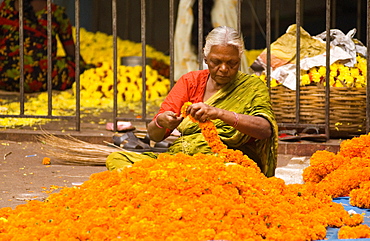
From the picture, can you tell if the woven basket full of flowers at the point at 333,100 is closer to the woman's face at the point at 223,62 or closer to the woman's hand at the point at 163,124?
the woman's face at the point at 223,62

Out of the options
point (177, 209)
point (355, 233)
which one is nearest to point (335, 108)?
point (355, 233)

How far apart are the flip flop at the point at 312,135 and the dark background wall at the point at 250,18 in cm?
499

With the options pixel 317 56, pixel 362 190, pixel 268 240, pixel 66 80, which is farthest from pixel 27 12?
pixel 268 240

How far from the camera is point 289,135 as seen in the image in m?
5.88

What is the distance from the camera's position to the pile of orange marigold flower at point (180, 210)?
8.83 feet

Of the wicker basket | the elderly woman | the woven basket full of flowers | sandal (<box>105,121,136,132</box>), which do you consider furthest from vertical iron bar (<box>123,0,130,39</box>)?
the elderly woman

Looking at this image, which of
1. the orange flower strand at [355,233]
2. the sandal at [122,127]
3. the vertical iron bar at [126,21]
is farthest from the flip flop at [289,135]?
the vertical iron bar at [126,21]

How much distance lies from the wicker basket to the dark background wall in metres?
4.89

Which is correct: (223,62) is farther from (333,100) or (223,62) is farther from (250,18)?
(250,18)

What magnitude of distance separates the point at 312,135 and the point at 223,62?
2.21m

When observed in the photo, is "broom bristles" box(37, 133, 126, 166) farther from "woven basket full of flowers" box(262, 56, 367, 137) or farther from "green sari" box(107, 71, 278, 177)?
"woven basket full of flowers" box(262, 56, 367, 137)

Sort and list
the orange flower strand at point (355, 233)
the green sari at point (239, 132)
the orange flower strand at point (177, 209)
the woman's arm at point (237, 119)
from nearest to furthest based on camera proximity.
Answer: the orange flower strand at point (177, 209)
the orange flower strand at point (355, 233)
the woman's arm at point (237, 119)
the green sari at point (239, 132)

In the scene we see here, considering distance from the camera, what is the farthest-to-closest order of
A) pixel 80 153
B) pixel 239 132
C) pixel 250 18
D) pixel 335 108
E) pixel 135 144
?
pixel 250 18
pixel 335 108
pixel 135 144
pixel 80 153
pixel 239 132

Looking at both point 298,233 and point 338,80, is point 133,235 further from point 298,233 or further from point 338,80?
point 338,80
